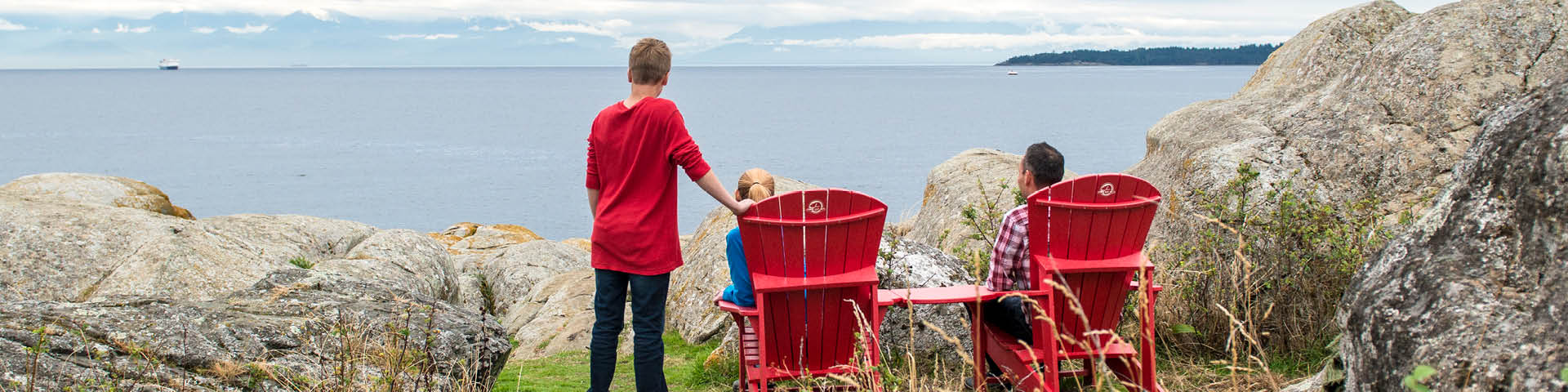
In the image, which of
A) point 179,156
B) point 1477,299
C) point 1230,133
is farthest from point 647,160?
point 179,156

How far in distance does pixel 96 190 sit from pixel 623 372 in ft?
35.6

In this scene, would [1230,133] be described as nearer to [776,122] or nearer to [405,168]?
[405,168]

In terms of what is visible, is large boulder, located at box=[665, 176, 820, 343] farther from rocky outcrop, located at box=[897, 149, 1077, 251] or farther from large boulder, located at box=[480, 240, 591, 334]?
large boulder, located at box=[480, 240, 591, 334]

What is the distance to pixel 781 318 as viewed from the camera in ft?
16.7

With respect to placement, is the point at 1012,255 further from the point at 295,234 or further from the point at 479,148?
the point at 479,148

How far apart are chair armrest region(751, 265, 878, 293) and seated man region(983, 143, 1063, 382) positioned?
0.77 metres

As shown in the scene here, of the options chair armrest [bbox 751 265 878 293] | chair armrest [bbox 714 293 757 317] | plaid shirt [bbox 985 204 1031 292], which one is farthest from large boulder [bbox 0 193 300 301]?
plaid shirt [bbox 985 204 1031 292]

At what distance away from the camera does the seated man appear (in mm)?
5180

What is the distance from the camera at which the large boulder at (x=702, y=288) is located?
8.62 metres

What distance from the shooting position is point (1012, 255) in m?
5.25

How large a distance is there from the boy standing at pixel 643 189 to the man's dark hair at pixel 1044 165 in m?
1.53

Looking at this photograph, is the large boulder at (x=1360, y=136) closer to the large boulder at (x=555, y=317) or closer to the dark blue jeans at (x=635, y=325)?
the dark blue jeans at (x=635, y=325)

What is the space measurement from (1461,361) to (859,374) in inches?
105

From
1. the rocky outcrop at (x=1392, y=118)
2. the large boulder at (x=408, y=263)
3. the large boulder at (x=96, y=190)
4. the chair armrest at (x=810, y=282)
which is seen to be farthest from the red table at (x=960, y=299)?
the large boulder at (x=96, y=190)
